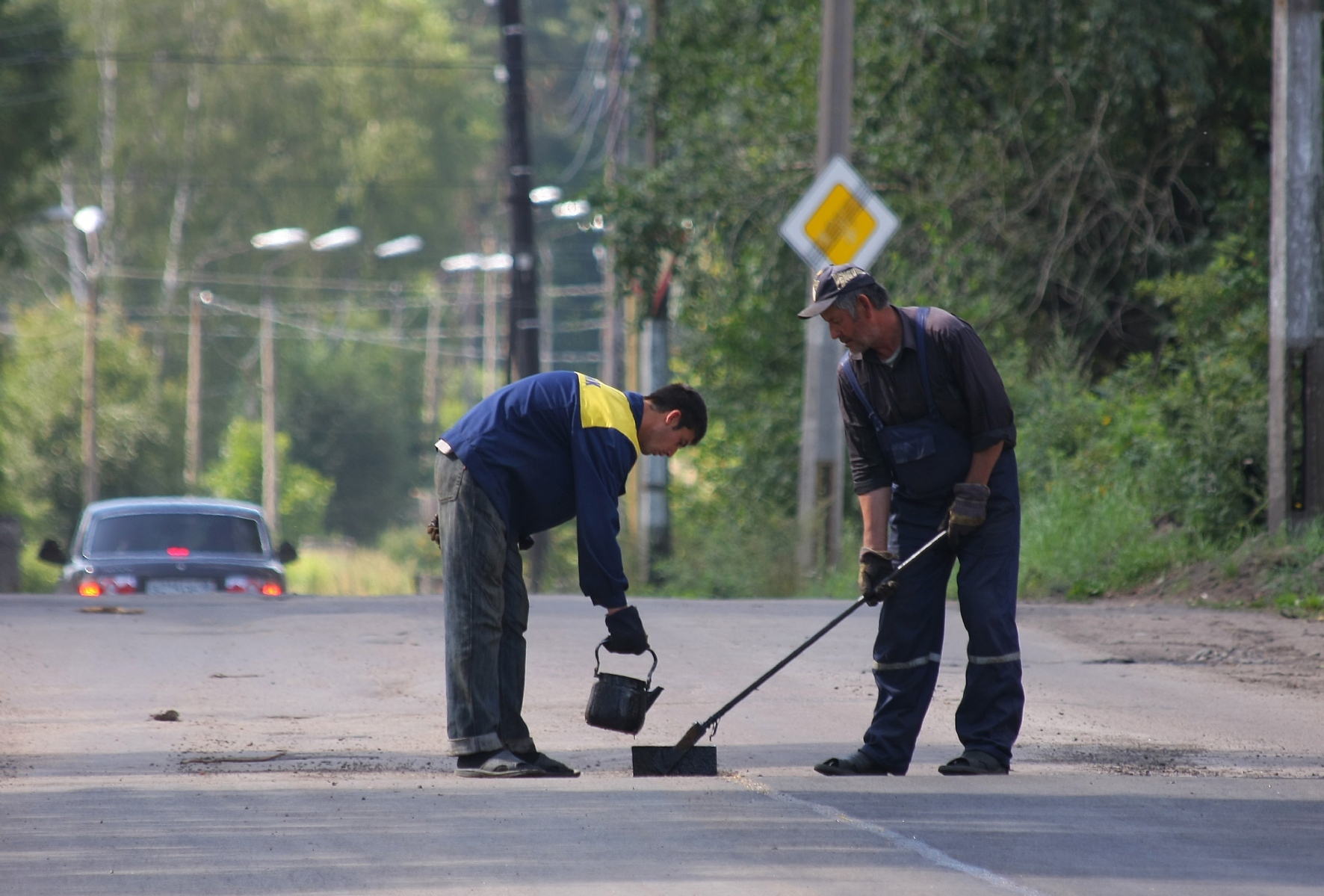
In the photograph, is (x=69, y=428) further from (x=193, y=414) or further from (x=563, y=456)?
(x=563, y=456)

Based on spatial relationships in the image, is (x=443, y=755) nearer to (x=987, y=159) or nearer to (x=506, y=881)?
(x=506, y=881)

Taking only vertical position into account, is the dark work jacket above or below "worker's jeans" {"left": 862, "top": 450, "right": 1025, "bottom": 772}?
above

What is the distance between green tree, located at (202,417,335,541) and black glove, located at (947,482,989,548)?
43381 millimetres

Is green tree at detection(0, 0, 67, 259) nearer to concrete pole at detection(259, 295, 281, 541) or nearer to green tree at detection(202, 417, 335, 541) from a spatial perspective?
concrete pole at detection(259, 295, 281, 541)

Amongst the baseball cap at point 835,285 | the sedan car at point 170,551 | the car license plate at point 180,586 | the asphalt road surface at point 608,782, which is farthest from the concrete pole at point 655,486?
the baseball cap at point 835,285

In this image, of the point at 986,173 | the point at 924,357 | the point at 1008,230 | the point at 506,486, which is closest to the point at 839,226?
the point at 1008,230

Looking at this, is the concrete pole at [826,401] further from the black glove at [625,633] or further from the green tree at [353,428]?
the green tree at [353,428]

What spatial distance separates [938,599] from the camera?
667cm

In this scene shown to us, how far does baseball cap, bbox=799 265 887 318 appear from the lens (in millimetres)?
6324

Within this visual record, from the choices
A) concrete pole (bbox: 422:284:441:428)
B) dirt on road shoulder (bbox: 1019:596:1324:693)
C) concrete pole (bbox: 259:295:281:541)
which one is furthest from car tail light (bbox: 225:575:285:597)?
concrete pole (bbox: 422:284:441:428)

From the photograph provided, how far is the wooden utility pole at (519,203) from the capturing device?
83.0ft

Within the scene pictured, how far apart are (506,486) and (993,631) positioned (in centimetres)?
183

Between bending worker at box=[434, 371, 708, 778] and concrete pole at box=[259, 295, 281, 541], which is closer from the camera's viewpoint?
bending worker at box=[434, 371, 708, 778]

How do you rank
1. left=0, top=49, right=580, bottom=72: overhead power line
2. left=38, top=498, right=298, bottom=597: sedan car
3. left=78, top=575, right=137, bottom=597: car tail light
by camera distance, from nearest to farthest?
left=78, top=575, right=137, bottom=597: car tail light, left=38, top=498, right=298, bottom=597: sedan car, left=0, top=49, right=580, bottom=72: overhead power line
